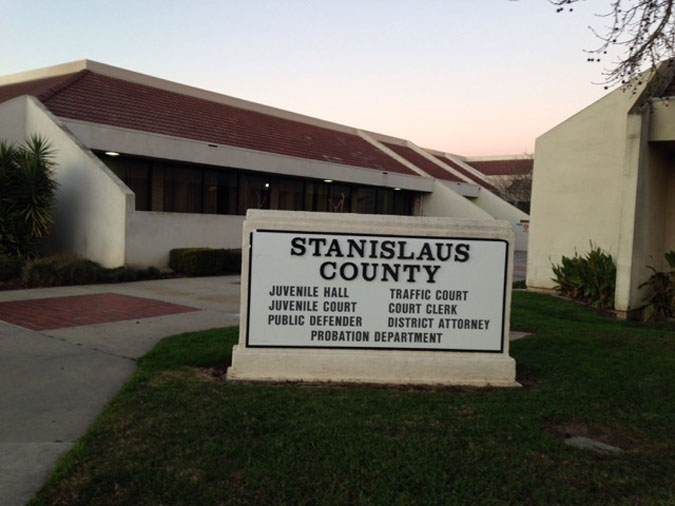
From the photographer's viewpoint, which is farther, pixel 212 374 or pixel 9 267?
pixel 9 267

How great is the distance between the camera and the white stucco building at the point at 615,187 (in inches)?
430

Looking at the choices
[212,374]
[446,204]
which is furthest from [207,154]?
[446,204]

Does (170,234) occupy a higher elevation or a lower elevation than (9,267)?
higher

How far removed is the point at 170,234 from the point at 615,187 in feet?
39.1

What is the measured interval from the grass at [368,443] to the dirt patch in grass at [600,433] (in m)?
0.02

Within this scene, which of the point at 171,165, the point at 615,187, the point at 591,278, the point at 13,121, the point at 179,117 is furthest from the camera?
the point at 179,117

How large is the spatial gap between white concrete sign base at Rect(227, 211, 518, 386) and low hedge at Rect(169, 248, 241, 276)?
11085mm

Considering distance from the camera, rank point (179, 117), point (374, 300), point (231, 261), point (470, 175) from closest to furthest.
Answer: point (374, 300) → point (231, 261) → point (179, 117) → point (470, 175)

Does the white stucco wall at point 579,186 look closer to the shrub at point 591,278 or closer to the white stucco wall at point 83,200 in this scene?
the shrub at point 591,278

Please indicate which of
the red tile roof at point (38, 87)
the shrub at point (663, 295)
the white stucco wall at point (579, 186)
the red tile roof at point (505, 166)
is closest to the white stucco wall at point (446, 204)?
the white stucco wall at point (579, 186)

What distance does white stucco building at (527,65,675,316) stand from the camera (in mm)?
10914

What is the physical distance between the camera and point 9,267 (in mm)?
12898

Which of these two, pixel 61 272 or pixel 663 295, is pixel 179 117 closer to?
pixel 61 272

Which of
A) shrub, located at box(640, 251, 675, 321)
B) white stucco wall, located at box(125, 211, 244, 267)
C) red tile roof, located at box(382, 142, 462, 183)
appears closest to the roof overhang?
white stucco wall, located at box(125, 211, 244, 267)
